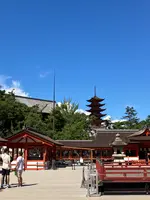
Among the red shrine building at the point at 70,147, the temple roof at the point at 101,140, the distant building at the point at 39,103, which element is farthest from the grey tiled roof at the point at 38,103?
the temple roof at the point at 101,140

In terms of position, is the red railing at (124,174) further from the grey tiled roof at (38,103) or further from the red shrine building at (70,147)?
the grey tiled roof at (38,103)

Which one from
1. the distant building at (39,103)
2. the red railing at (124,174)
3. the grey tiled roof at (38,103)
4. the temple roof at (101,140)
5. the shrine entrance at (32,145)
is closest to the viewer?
the red railing at (124,174)

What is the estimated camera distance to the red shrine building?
30969 millimetres

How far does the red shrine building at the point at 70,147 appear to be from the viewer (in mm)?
30969

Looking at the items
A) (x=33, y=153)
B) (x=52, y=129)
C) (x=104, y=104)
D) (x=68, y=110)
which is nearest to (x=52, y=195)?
(x=33, y=153)

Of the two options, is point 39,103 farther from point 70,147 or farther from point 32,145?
point 32,145

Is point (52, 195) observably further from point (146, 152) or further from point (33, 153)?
point (146, 152)

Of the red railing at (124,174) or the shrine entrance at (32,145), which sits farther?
the shrine entrance at (32,145)

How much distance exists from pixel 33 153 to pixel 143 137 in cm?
1540

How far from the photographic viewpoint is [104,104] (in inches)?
3088

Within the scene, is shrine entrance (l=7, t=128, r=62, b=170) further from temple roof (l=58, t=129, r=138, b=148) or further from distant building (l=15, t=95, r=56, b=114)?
distant building (l=15, t=95, r=56, b=114)

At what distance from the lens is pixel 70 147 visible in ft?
135

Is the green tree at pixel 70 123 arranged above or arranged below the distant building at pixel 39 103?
below

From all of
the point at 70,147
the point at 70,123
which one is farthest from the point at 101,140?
the point at 70,123
